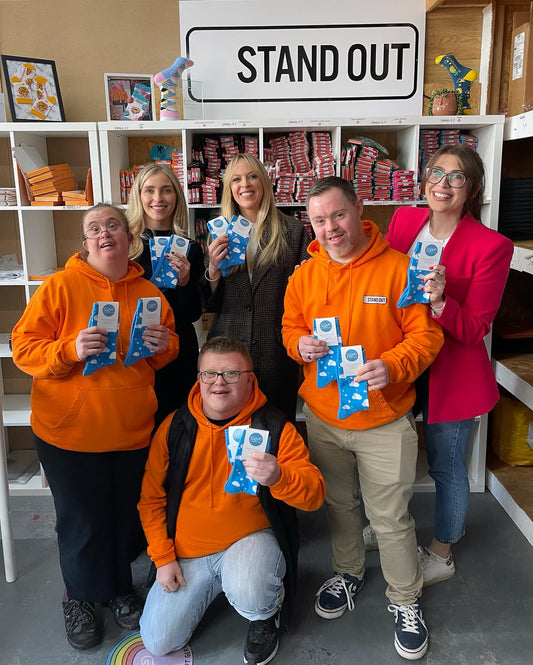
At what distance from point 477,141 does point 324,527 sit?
2448mm

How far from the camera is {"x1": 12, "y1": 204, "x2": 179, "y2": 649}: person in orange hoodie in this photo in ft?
6.72

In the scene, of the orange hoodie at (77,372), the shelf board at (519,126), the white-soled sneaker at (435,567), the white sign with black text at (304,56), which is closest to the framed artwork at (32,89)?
the white sign with black text at (304,56)

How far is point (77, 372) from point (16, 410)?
6.03ft

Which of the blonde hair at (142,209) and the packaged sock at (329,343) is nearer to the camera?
the packaged sock at (329,343)

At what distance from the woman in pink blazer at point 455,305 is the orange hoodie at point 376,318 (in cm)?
12

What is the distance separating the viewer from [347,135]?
12.1ft

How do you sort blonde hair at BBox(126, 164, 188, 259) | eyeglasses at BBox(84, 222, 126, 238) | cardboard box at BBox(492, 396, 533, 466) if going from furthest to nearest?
cardboard box at BBox(492, 396, 533, 466), blonde hair at BBox(126, 164, 188, 259), eyeglasses at BBox(84, 222, 126, 238)

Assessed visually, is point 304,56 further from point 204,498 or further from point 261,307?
point 204,498

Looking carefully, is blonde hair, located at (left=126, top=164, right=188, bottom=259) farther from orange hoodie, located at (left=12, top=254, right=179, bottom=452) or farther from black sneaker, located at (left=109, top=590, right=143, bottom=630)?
black sneaker, located at (left=109, top=590, right=143, bottom=630)

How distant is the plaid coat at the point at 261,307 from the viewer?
2656mm

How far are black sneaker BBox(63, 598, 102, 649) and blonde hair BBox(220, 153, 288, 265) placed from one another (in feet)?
5.50

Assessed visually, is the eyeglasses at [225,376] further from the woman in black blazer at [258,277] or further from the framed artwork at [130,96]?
the framed artwork at [130,96]

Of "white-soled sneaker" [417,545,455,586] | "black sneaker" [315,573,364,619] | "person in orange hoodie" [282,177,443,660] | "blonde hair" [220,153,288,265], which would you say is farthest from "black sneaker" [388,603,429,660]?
"blonde hair" [220,153,288,265]

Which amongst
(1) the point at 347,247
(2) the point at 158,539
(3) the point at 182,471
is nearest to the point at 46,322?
(3) the point at 182,471
